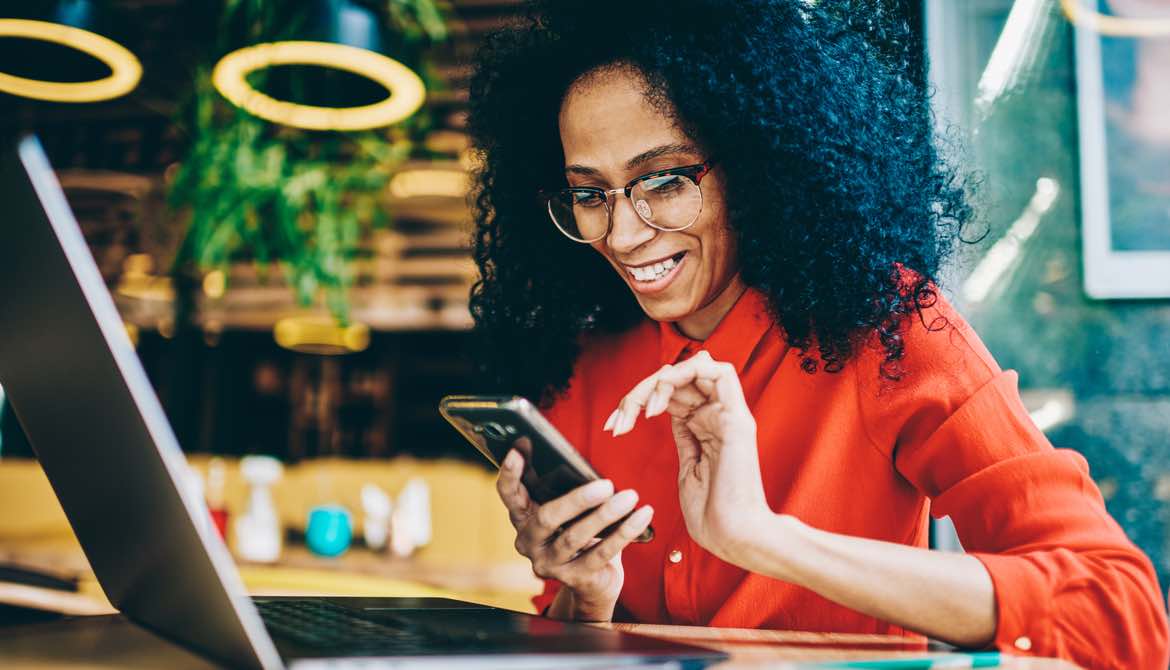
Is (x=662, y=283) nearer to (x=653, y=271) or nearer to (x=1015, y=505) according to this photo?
(x=653, y=271)

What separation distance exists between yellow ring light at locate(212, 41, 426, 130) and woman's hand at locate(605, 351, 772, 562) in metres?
1.69

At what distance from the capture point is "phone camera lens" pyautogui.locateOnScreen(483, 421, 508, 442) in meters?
0.85

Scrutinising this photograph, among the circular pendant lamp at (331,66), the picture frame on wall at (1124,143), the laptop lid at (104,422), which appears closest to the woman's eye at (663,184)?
the laptop lid at (104,422)

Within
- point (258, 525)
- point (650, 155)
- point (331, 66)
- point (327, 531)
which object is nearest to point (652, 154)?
point (650, 155)

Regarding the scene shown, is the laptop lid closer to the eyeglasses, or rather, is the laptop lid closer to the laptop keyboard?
the laptop keyboard

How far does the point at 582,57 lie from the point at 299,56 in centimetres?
117

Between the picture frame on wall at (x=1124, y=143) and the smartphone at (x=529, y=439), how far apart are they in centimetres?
133

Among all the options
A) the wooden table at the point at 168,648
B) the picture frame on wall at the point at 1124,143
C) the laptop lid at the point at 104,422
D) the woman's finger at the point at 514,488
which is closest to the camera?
the laptop lid at the point at 104,422

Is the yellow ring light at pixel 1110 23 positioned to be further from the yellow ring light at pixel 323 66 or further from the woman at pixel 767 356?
the yellow ring light at pixel 323 66

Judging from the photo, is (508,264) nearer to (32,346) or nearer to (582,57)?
(582,57)

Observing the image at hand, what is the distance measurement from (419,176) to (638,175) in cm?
439

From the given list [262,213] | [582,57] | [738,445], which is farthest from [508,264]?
[262,213]

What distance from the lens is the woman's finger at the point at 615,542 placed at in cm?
87

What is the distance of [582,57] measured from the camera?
136 centimetres
